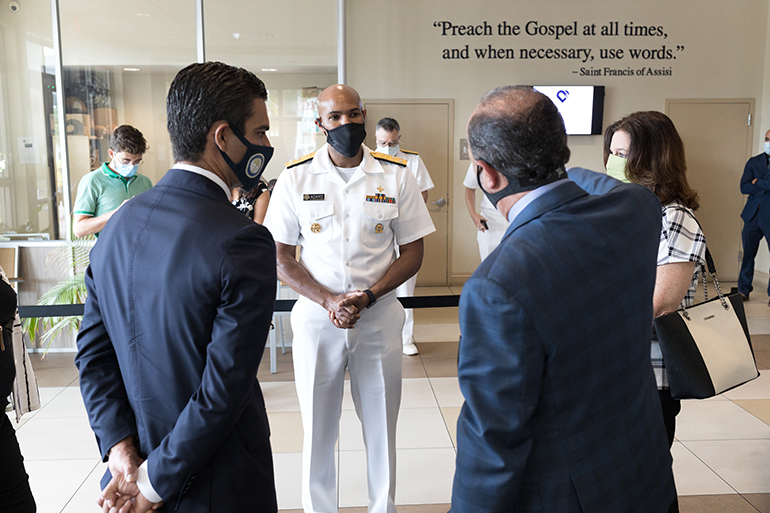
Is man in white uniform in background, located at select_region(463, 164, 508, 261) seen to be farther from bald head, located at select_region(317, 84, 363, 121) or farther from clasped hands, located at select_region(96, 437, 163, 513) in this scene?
clasped hands, located at select_region(96, 437, 163, 513)

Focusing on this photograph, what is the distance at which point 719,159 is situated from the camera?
283 inches

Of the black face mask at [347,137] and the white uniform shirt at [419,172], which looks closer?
the black face mask at [347,137]

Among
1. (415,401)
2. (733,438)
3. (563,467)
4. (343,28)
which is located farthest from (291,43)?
(563,467)

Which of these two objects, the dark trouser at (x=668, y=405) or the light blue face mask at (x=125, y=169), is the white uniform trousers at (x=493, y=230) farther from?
the dark trouser at (x=668, y=405)

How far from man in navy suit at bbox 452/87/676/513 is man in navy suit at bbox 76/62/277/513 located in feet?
1.50

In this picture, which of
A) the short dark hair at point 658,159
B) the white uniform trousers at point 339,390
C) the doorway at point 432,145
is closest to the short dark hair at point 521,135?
the short dark hair at point 658,159

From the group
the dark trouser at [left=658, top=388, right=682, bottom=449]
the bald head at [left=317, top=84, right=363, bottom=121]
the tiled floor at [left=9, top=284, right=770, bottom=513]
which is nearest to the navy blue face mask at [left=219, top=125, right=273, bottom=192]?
the bald head at [left=317, top=84, right=363, bottom=121]

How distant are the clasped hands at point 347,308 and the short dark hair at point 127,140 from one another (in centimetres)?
230

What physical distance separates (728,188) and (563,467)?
7427 millimetres

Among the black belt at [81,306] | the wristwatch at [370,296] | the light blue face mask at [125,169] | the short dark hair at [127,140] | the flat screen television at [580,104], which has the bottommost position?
the black belt at [81,306]

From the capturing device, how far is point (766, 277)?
23.0 feet

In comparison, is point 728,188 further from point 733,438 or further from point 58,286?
point 58,286

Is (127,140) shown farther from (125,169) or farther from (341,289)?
(341,289)

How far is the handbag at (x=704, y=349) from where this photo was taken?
1867mm
